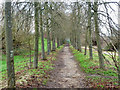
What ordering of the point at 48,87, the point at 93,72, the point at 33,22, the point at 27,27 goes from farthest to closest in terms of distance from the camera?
the point at 33,22, the point at 27,27, the point at 93,72, the point at 48,87

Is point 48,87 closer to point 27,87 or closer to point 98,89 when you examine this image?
point 27,87

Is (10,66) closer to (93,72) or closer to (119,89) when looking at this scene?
(119,89)

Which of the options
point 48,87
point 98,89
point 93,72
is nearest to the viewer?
point 98,89

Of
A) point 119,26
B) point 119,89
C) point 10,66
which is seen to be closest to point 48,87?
point 10,66

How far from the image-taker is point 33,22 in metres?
9.55

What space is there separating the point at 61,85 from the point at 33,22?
6.12 m

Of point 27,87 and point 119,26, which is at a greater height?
point 119,26

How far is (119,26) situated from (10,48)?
15.1 feet

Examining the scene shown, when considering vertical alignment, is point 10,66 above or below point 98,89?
above

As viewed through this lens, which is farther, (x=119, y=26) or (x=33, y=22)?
(x=33, y=22)

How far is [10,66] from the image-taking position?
4.64 meters

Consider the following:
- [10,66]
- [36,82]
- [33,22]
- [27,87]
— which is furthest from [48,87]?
[33,22]

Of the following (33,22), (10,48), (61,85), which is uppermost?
(33,22)

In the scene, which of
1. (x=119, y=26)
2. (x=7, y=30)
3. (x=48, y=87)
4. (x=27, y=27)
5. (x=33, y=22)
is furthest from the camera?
(x=33, y=22)
